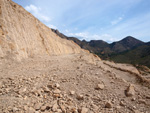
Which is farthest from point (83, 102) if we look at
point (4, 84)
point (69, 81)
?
point (4, 84)

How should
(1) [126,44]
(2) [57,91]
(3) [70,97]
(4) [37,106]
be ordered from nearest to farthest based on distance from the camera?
(4) [37,106]
(3) [70,97]
(2) [57,91]
(1) [126,44]

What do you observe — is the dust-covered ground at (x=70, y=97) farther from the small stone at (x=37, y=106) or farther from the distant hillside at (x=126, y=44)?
the distant hillside at (x=126, y=44)

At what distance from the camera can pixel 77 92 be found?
356 cm

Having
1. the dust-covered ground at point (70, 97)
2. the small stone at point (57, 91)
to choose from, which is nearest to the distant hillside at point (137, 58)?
the dust-covered ground at point (70, 97)

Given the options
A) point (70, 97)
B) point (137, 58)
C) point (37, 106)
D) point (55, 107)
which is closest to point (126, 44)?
point (137, 58)

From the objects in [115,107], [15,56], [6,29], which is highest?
[6,29]

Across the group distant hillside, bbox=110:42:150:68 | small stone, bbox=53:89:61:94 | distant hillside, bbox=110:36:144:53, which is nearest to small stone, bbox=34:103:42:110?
small stone, bbox=53:89:61:94

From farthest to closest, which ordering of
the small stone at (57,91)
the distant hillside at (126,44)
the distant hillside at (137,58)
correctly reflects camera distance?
the distant hillside at (126,44), the distant hillside at (137,58), the small stone at (57,91)

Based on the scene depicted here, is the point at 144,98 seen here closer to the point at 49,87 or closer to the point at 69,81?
the point at 69,81

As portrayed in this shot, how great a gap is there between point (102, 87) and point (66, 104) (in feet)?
5.69

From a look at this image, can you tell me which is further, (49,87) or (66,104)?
(49,87)

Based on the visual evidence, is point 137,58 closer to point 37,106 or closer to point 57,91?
point 57,91

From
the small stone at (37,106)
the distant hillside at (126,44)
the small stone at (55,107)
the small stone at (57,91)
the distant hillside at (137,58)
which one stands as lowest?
the small stone at (55,107)

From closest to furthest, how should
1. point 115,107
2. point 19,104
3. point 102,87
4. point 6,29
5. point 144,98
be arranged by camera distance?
point 19,104, point 115,107, point 144,98, point 102,87, point 6,29
